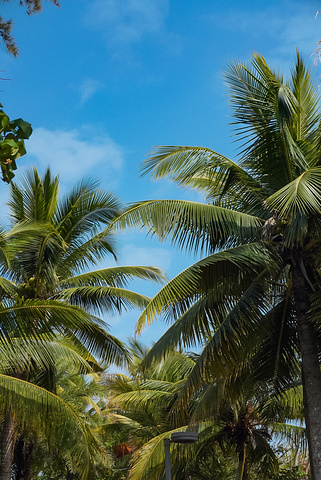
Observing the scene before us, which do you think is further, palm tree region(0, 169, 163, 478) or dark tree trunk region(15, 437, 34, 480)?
dark tree trunk region(15, 437, 34, 480)

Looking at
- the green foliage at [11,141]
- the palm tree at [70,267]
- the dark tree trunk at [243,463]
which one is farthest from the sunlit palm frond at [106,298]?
the green foliage at [11,141]

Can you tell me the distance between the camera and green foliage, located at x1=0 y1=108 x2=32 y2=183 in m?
2.39

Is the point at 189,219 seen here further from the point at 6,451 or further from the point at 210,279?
the point at 6,451

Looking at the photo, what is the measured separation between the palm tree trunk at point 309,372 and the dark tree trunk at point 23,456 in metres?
10.8

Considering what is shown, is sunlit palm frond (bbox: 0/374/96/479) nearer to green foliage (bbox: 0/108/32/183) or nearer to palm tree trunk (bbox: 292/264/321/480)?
palm tree trunk (bbox: 292/264/321/480)

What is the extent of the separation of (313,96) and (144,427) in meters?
13.1

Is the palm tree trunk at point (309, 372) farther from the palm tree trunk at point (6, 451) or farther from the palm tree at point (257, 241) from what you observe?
the palm tree trunk at point (6, 451)

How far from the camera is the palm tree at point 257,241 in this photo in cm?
1058

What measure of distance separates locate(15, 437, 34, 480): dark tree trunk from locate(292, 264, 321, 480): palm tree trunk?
35.6 ft

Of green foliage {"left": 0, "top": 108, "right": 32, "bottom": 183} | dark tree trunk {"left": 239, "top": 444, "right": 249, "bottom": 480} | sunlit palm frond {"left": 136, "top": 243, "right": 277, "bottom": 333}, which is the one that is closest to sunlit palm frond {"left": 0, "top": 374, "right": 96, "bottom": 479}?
sunlit palm frond {"left": 136, "top": 243, "right": 277, "bottom": 333}

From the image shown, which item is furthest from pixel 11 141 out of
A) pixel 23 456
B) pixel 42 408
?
pixel 23 456

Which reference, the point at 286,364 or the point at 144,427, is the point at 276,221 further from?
the point at 144,427

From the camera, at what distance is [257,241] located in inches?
449

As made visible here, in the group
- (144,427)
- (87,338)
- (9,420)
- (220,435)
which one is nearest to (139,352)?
(144,427)
